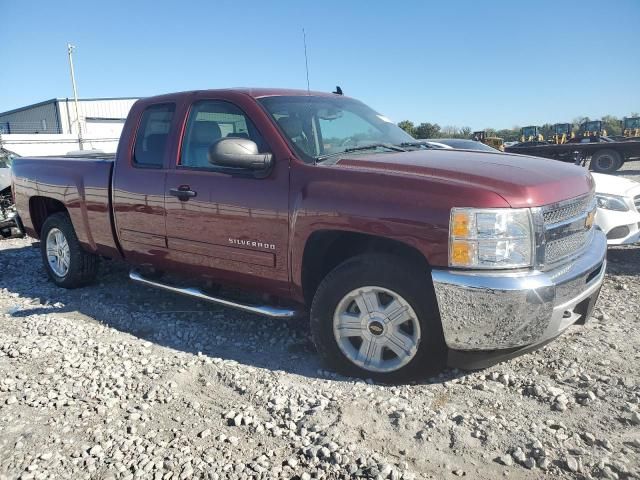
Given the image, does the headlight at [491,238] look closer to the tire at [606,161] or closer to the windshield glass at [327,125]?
the windshield glass at [327,125]

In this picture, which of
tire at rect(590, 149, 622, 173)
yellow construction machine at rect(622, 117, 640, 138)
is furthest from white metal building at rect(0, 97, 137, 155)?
→ yellow construction machine at rect(622, 117, 640, 138)

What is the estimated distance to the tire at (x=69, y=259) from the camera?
5355 mm

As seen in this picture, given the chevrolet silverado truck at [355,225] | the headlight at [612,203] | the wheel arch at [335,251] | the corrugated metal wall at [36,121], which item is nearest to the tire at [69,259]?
the chevrolet silverado truck at [355,225]

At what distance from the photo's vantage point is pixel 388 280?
3104 millimetres

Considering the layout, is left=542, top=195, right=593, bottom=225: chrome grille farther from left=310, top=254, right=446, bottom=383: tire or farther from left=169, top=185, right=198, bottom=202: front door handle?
left=169, top=185, right=198, bottom=202: front door handle

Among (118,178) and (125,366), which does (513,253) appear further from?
(118,178)

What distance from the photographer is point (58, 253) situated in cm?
562

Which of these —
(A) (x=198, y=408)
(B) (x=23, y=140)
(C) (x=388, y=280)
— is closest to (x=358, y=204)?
(C) (x=388, y=280)

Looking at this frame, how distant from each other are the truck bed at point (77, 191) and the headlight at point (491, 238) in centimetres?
321

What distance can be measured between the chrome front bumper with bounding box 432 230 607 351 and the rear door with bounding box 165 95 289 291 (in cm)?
118

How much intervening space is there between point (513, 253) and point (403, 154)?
1.17 m

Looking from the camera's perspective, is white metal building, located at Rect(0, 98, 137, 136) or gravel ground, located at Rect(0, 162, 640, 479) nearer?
gravel ground, located at Rect(0, 162, 640, 479)

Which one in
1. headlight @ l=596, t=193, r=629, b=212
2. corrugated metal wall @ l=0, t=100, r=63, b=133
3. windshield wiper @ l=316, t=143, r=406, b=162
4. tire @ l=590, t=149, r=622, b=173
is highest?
corrugated metal wall @ l=0, t=100, r=63, b=133

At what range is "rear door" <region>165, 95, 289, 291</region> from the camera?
3.55 m
